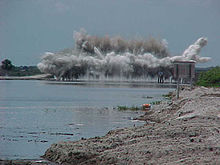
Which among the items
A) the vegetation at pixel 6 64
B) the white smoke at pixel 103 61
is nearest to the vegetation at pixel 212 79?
the white smoke at pixel 103 61

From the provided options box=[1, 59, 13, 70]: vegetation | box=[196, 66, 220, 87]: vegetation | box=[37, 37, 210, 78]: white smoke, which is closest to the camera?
box=[196, 66, 220, 87]: vegetation

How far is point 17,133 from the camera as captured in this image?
66.5ft

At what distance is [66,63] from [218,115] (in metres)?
93.6

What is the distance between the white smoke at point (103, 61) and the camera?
105938 millimetres

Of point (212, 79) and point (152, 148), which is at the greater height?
point (212, 79)

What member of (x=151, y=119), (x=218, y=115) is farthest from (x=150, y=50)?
(x=218, y=115)

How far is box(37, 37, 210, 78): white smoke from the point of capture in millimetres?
105938

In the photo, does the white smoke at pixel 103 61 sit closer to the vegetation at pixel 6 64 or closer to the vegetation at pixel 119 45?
the vegetation at pixel 119 45

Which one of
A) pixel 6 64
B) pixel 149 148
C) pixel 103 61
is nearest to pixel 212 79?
pixel 149 148

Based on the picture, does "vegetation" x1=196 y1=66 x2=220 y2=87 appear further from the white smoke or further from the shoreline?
the white smoke

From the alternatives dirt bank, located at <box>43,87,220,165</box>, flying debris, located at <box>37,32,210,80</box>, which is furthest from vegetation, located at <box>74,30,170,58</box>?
dirt bank, located at <box>43,87,220,165</box>

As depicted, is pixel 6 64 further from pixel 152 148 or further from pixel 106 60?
pixel 152 148

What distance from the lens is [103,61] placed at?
348ft

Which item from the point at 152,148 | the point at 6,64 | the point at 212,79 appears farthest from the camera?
the point at 6,64
